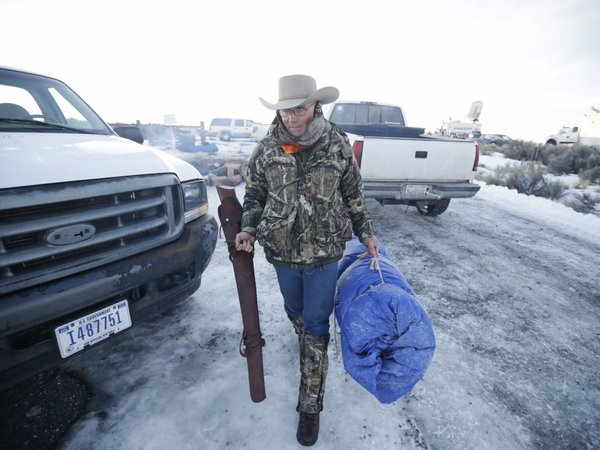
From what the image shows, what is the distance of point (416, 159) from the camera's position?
15.0 feet

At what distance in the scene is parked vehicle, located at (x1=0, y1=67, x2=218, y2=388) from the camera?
1448 mm

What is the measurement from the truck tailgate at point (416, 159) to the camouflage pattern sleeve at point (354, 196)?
269 centimetres

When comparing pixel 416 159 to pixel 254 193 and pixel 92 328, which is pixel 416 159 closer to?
pixel 254 193

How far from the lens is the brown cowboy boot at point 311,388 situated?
5.64 feet

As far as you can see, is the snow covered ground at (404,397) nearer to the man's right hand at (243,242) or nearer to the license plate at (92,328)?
the license plate at (92,328)

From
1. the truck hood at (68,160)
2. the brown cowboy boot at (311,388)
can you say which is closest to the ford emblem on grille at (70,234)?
the truck hood at (68,160)

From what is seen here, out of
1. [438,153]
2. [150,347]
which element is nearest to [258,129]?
[438,153]

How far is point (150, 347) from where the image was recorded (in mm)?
2426

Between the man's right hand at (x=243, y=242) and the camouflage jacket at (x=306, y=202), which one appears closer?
the camouflage jacket at (x=306, y=202)

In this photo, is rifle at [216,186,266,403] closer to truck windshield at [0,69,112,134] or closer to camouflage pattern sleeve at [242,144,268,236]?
camouflage pattern sleeve at [242,144,268,236]

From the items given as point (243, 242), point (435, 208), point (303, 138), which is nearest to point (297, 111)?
point (303, 138)

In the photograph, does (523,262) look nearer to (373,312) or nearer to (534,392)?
(534,392)

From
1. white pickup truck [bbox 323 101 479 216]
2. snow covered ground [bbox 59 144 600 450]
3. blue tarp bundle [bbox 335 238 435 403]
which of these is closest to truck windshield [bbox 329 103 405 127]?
white pickup truck [bbox 323 101 479 216]

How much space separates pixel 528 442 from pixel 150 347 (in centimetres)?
268
